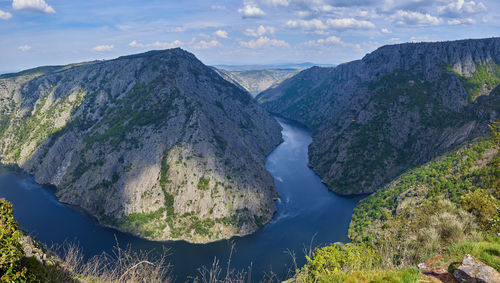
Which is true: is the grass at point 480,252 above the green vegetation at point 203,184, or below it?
above

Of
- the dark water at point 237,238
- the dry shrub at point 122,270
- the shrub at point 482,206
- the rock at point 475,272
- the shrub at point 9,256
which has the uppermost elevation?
the shrub at point 9,256

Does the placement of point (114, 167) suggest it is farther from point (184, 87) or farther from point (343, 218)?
point (343, 218)

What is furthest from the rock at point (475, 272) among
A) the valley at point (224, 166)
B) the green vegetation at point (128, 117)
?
the green vegetation at point (128, 117)

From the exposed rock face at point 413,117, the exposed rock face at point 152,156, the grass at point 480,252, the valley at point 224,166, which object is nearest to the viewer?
the grass at point 480,252

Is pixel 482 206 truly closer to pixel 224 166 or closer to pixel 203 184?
pixel 203 184

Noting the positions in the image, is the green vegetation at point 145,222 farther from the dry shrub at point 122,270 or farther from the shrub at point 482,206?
the shrub at point 482,206

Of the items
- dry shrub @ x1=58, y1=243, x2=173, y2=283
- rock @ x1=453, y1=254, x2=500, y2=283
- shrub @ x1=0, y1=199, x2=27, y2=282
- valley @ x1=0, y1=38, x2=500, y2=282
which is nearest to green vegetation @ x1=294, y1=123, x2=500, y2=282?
rock @ x1=453, y1=254, x2=500, y2=283

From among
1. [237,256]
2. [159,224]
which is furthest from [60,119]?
[237,256]
